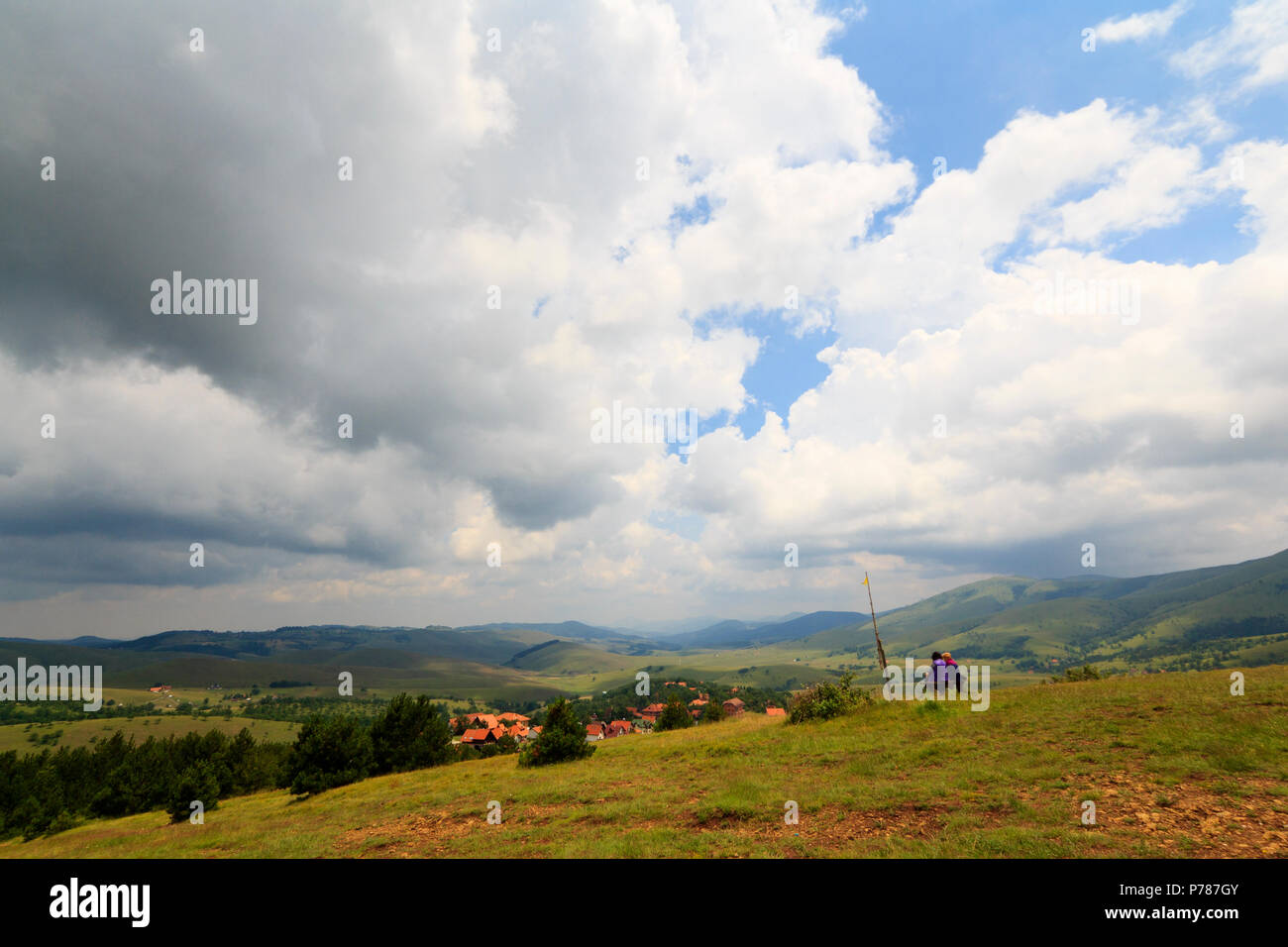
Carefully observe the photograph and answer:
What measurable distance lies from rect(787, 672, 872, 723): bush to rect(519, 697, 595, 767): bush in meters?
12.9

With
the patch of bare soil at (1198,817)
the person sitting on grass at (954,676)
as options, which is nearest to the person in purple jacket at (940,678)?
the person sitting on grass at (954,676)

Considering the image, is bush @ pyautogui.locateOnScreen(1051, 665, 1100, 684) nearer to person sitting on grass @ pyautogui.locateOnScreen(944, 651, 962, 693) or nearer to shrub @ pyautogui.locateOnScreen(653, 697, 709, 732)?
person sitting on grass @ pyautogui.locateOnScreen(944, 651, 962, 693)

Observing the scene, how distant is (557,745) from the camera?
94.4 ft

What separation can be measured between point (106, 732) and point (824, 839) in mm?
279241

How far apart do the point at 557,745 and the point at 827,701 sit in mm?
16051

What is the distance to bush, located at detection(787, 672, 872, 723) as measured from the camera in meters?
27.9

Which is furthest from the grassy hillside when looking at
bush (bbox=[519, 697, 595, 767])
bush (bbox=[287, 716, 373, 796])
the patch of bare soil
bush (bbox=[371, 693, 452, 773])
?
bush (bbox=[371, 693, 452, 773])

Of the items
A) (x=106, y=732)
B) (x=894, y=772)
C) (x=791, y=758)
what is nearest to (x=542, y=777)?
(x=791, y=758)

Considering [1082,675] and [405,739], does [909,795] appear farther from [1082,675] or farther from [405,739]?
[405,739]

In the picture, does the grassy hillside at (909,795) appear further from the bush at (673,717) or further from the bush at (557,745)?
the bush at (673,717)

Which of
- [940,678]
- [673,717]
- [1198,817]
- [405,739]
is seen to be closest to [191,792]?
[405,739]

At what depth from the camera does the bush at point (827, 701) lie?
27859 millimetres

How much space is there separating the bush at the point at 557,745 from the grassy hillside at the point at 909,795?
2.80m
